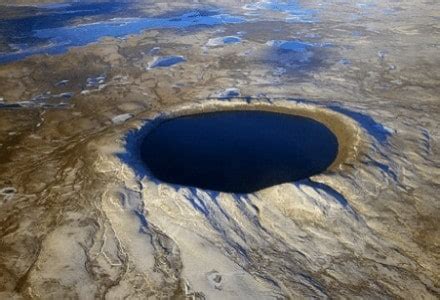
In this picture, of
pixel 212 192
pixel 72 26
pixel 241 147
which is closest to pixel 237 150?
pixel 241 147

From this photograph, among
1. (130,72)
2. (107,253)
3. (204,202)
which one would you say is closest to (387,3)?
(130,72)

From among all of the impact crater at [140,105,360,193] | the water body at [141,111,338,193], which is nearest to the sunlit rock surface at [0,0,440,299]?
the impact crater at [140,105,360,193]

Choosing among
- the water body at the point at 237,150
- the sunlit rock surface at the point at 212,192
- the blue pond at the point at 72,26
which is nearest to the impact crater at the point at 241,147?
the water body at the point at 237,150

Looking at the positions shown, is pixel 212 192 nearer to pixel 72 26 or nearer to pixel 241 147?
pixel 241 147

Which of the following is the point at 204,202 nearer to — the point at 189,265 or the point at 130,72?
the point at 189,265

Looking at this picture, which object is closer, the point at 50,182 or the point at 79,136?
the point at 50,182

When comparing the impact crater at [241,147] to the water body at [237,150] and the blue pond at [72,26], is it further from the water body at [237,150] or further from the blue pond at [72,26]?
the blue pond at [72,26]

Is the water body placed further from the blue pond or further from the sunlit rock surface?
the blue pond
